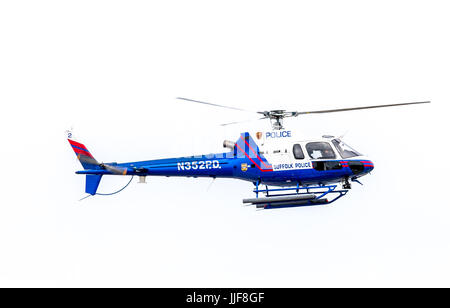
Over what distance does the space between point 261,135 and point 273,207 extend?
2048 mm

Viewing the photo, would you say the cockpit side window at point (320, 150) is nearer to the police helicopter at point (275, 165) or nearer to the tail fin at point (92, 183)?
the police helicopter at point (275, 165)

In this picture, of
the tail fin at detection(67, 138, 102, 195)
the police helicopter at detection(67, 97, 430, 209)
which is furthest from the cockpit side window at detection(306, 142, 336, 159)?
the tail fin at detection(67, 138, 102, 195)

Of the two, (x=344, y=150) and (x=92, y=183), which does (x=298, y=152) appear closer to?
(x=344, y=150)

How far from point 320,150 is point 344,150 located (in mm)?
658

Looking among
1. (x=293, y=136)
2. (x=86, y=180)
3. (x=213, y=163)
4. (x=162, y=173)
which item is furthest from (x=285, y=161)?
(x=86, y=180)

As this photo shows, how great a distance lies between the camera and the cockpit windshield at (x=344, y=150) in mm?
15828

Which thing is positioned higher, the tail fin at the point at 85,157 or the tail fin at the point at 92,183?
the tail fin at the point at 85,157

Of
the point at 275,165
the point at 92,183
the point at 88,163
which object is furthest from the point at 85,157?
the point at 275,165

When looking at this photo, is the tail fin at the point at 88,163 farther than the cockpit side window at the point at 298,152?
Yes

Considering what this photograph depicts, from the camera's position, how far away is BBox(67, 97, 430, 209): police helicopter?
15.6 meters

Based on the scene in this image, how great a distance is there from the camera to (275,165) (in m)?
16.0

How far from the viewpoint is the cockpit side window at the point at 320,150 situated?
15.8m

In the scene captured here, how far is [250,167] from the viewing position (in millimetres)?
16172

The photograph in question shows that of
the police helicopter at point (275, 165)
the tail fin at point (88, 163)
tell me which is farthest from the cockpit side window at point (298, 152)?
the tail fin at point (88, 163)
